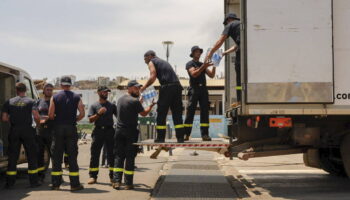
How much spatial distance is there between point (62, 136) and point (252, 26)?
374cm

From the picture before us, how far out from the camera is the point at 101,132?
9258 millimetres

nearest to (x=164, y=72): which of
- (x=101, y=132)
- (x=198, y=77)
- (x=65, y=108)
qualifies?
(x=198, y=77)

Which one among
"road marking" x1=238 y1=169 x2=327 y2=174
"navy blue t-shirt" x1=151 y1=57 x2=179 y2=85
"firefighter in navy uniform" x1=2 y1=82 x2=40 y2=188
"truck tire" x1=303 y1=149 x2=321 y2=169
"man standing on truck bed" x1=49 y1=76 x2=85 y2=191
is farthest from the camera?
"road marking" x1=238 y1=169 x2=327 y2=174

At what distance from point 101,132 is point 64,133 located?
1.04 meters

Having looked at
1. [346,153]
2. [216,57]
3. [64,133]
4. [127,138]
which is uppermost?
[216,57]

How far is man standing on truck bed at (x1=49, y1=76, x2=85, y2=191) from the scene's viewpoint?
8281mm

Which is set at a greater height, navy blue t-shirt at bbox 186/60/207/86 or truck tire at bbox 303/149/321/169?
navy blue t-shirt at bbox 186/60/207/86

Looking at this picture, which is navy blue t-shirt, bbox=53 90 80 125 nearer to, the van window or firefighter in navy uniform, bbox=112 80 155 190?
firefighter in navy uniform, bbox=112 80 155 190

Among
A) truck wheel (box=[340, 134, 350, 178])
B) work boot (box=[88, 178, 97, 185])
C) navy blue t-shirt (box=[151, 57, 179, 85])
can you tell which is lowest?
work boot (box=[88, 178, 97, 185])

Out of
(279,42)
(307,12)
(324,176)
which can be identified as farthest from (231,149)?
(324,176)

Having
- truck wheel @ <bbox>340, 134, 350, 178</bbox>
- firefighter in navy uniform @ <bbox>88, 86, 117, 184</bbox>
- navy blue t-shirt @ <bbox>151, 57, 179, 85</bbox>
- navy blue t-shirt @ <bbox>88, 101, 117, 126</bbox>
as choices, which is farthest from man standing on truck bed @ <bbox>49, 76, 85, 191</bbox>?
truck wheel @ <bbox>340, 134, 350, 178</bbox>

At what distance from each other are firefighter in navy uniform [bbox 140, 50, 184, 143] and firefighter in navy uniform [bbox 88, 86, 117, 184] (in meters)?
1.04

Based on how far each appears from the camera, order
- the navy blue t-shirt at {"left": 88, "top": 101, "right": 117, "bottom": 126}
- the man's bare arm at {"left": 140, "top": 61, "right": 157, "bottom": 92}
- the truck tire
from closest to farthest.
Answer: the man's bare arm at {"left": 140, "top": 61, "right": 157, "bottom": 92}
the navy blue t-shirt at {"left": 88, "top": 101, "right": 117, "bottom": 126}
the truck tire

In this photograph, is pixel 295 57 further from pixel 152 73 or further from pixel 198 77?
pixel 152 73
